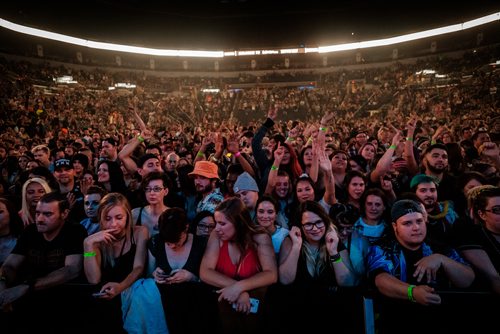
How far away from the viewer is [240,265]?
9.62 feet

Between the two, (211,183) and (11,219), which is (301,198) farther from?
(11,219)

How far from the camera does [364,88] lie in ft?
109

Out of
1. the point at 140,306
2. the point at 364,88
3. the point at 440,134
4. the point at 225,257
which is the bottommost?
the point at 140,306

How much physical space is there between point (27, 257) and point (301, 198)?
2.92 metres

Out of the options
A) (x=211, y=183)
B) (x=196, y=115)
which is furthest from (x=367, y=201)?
(x=196, y=115)

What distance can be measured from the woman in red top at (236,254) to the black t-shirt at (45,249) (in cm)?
130

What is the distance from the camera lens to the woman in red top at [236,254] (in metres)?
2.81

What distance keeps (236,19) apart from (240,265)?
34659 millimetres

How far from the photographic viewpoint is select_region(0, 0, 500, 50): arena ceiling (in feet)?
90.9

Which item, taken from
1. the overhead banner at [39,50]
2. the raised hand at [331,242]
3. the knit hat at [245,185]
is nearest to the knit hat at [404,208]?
the raised hand at [331,242]

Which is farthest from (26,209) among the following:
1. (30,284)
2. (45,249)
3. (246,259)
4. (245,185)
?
(246,259)

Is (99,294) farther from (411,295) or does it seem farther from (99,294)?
(411,295)

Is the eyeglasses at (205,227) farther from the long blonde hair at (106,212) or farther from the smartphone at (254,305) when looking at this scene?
the smartphone at (254,305)

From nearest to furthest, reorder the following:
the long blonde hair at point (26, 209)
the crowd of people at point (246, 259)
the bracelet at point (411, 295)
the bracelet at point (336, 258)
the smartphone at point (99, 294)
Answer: the bracelet at point (411, 295)
the crowd of people at point (246, 259)
the smartphone at point (99, 294)
the bracelet at point (336, 258)
the long blonde hair at point (26, 209)
